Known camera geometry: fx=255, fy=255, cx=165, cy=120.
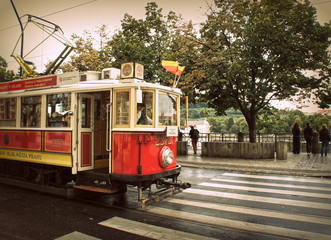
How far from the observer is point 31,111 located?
7656 millimetres

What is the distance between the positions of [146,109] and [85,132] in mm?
1936

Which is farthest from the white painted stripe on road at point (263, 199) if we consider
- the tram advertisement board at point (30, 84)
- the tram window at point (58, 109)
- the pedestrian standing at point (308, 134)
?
the pedestrian standing at point (308, 134)

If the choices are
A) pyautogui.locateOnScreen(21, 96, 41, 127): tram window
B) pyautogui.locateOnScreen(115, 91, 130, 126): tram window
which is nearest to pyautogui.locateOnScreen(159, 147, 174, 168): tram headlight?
pyautogui.locateOnScreen(115, 91, 130, 126): tram window

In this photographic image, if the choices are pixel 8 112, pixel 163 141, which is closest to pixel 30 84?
pixel 8 112

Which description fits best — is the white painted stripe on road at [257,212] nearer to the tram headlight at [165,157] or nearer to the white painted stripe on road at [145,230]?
the tram headlight at [165,157]

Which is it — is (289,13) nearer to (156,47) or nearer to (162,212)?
(156,47)

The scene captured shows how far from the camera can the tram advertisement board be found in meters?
7.32

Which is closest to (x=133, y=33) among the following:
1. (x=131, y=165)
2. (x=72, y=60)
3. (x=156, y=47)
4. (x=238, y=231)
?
(x=156, y=47)

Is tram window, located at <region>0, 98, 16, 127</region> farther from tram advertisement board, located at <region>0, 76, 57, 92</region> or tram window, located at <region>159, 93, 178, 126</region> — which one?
tram window, located at <region>159, 93, 178, 126</region>

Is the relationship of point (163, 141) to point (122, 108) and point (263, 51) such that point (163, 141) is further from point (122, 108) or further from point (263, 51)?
point (263, 51)

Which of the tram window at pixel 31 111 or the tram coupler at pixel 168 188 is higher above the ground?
the tram window at pixel 31 111

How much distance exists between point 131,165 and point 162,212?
1249 mm

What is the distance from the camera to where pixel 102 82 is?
6562mm

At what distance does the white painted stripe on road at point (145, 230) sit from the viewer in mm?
4391
